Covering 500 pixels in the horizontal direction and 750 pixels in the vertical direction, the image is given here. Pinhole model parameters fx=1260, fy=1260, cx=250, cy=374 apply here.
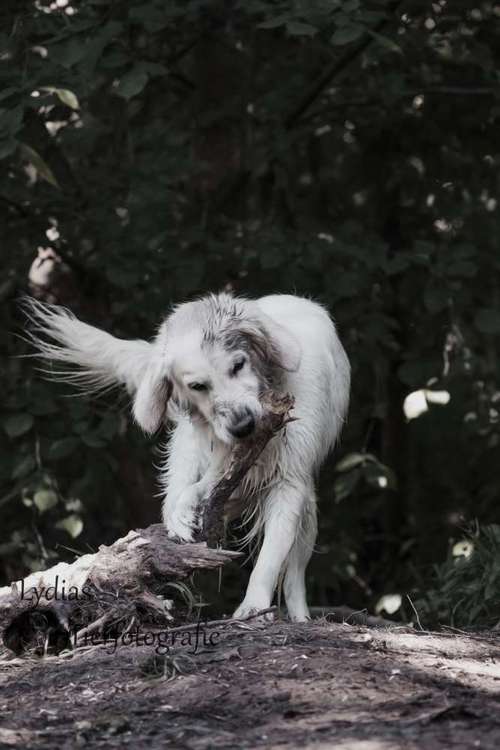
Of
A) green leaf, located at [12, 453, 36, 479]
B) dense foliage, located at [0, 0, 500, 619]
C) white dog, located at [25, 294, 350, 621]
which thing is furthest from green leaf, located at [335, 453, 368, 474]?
green leaf, located at [12, 453, 36, 479]

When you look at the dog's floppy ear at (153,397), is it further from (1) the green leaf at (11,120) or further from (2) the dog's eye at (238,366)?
(1) the green leaf at (11,120)

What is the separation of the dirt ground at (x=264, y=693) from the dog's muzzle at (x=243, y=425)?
806 millimetres

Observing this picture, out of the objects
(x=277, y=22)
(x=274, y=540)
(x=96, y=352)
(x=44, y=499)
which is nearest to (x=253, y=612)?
(x=274, y=540)

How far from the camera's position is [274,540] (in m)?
5.34

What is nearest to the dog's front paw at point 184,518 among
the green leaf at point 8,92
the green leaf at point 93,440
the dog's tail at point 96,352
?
the dog's tail at point 96,352

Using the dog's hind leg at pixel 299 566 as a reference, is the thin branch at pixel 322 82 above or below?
above

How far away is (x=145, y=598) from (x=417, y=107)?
15.1 ft

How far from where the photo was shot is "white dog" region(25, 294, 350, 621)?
17.1 ft

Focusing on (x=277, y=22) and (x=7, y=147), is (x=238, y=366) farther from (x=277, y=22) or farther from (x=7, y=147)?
(x=277, y=22)

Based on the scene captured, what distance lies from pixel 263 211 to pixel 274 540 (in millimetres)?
3716

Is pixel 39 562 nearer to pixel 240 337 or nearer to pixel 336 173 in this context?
pixel 240 337

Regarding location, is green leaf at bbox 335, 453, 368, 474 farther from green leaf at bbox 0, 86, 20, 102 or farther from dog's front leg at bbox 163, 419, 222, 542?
green leaf at bbox 0, 86, 20, 102

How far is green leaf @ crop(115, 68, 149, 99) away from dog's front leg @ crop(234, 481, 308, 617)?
6.35 feet

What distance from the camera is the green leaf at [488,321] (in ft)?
22.8
